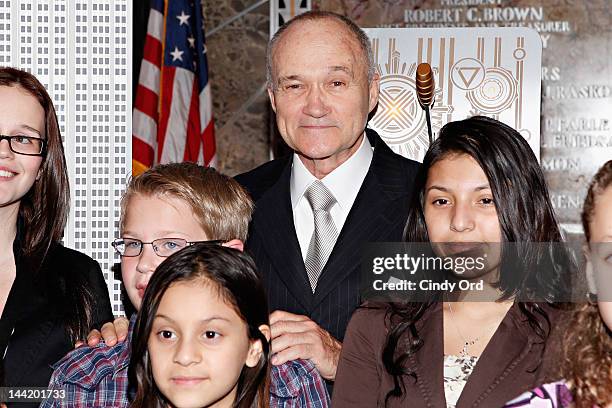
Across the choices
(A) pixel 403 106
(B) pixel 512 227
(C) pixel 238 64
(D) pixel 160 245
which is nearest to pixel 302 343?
(D) pixel 160 245

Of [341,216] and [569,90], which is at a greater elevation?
[569,90]

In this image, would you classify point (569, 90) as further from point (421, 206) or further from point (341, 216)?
point (421, 206)

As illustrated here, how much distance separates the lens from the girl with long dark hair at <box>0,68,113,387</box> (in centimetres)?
211

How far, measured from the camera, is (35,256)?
2.22 metres

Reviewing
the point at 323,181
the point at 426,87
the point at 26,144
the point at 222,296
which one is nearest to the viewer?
the point at 222,296

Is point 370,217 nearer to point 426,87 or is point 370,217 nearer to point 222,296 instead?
point 426,87

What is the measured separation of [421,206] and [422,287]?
0.17m

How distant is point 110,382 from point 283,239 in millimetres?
611

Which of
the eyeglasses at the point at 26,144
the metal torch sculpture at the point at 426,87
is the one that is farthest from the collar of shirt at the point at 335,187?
the eyeglasses at the point at 26,144

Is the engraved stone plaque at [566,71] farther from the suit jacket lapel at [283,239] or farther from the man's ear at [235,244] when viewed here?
the man's ear at [235,244]

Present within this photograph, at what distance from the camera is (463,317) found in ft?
6.38

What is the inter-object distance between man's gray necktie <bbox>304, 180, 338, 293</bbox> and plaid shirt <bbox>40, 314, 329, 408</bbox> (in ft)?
1.27

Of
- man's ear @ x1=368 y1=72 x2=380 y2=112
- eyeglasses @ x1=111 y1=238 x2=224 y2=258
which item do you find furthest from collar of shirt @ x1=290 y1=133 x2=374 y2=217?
eyeglasses @ x1=111 y1=238 x2=224 y2=258

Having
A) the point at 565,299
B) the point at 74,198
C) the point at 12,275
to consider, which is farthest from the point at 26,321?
the point at 565,299
